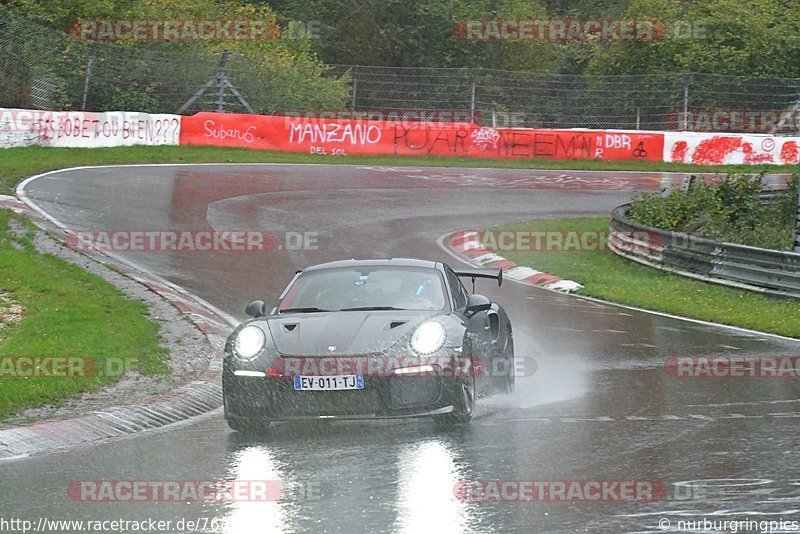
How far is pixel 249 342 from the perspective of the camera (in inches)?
352

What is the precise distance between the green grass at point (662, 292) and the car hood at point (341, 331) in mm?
7743

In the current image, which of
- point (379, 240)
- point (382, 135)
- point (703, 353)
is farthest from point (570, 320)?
point (382, 135)

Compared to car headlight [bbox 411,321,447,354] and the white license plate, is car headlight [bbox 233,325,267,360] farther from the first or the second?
car headlight [bbox 411,321,447,354]

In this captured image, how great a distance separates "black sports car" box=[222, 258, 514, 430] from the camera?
8422 millimetres

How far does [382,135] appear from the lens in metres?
36.5

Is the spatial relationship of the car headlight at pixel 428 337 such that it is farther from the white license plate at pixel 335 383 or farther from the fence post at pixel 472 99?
the fence post at pixel 472 99

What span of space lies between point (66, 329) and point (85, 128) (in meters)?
20.8

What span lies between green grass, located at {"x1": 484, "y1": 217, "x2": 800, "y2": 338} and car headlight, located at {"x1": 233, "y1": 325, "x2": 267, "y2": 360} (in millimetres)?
8460

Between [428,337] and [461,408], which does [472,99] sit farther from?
[461,408]

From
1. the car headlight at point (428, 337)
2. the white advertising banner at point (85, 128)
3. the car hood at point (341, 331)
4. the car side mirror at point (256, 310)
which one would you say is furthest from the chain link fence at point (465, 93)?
the car headlight at point (428, 337)

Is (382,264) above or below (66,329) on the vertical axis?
above

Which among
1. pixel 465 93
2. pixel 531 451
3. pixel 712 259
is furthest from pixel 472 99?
pixel 531 451

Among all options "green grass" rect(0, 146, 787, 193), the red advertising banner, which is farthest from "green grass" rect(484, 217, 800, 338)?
the red advertising banner

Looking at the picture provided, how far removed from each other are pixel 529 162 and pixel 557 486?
30.4 meters
